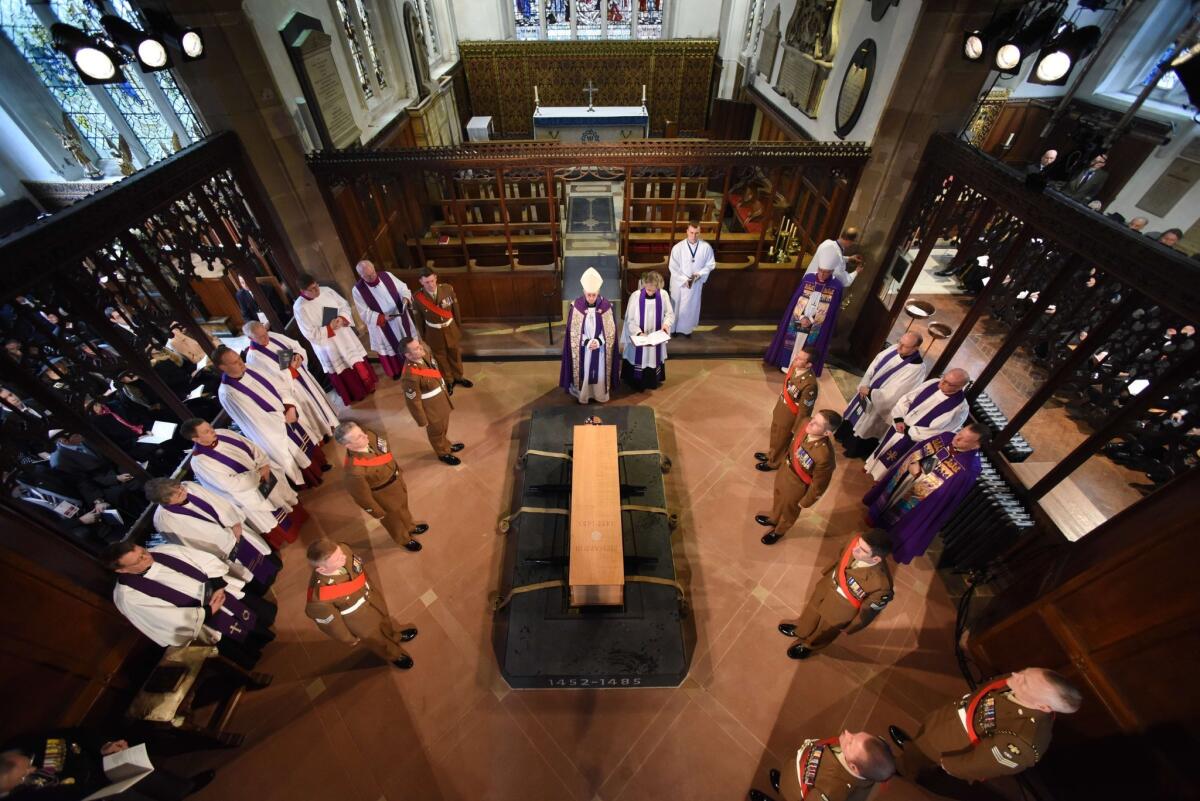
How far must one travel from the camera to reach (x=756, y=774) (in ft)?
10.8

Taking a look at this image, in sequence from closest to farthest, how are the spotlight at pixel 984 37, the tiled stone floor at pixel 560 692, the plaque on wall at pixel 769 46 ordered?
the tiled stone floor at pixel 560 692 → the spotlight at pixel 984 37 → the plaque on wall at pixel 769 46

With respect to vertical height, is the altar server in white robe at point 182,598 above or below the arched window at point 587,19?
below

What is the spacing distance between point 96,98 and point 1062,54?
1246 cm

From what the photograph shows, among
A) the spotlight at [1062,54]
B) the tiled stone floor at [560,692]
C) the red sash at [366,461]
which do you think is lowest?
the tiled stone floor at [560,692]

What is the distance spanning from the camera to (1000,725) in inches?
101

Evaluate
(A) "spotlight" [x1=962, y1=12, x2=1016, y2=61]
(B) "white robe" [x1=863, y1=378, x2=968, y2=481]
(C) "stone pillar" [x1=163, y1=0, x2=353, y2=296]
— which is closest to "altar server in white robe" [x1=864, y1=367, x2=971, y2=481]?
(B) "white robe" [x1=863, y1=378, x2=968, y2=481]

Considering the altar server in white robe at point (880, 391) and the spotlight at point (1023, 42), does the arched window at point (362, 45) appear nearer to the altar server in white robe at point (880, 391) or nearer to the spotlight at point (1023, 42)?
the spotlight at point (1023, 42)

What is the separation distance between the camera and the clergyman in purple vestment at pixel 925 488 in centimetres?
366

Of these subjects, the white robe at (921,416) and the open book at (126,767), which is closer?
the open book at (126,767)

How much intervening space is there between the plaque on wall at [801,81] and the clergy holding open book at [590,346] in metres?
4.57

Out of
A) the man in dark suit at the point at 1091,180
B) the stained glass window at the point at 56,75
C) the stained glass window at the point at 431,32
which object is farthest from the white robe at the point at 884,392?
the stained glass window at the point at 56,75

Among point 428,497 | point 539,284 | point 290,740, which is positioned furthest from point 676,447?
point 290,740

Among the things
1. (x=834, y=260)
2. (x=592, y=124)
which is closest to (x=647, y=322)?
(x=834, y=260)

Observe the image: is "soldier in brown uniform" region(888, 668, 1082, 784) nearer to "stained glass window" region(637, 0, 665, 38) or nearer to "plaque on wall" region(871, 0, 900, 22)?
"plaque on wall" region(871, 0, 900, 22)
